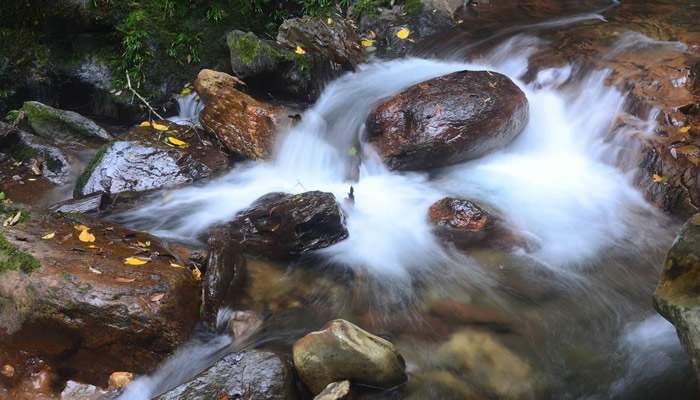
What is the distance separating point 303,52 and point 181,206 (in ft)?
11.6

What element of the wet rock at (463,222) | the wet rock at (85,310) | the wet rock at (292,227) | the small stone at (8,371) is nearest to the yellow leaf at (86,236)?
the wet rock at (85,310)

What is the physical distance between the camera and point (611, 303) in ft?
14.2

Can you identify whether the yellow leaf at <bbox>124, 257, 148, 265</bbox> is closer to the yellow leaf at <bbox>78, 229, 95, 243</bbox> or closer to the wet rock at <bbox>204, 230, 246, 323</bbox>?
the yellow leaf at <bbox>78, 229, 95, 243</bbox>

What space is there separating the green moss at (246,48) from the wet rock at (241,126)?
0.89 m

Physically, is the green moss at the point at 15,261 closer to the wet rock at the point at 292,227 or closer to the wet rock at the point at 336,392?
the wet rock at the point at 292,227

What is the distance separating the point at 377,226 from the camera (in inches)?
224

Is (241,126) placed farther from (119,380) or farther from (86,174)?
(119,380)

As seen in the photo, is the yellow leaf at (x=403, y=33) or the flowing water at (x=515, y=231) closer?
the flowing water at (x=515, y=231)

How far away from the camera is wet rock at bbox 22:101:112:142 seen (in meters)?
A: 6.78

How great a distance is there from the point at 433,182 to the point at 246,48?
151 inches

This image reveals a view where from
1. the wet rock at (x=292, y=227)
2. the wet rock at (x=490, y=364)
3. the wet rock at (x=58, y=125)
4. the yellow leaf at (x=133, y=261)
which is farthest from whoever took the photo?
the wet rock at (x=58, y=125)

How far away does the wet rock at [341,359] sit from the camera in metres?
3.12

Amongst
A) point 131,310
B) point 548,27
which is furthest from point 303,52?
point 131,310

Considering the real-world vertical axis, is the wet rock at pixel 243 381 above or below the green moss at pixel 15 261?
below
